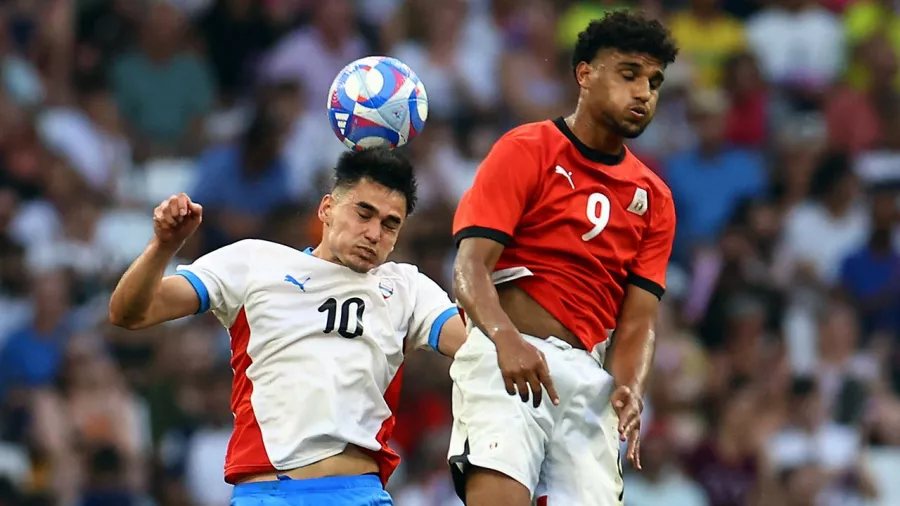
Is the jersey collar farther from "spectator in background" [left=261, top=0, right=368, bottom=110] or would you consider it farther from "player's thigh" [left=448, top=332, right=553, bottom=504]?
"spectator in background" [left=261, top=0, right=368, bottom=110]

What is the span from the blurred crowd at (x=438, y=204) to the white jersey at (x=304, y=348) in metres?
4.23

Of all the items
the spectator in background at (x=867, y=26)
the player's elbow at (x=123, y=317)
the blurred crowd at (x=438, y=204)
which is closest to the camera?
the player's elbow at (x=123, y=317)

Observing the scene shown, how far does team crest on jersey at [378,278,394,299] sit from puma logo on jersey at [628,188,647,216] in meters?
0.92

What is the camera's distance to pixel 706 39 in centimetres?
1406

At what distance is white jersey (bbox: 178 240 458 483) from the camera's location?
5.96m

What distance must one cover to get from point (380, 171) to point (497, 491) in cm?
125

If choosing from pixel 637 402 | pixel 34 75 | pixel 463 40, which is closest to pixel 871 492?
pixel 463 40

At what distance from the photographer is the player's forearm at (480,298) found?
5.82 metres

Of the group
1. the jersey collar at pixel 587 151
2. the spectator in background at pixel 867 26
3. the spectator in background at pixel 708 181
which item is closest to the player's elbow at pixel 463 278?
the jersey collar at pixel 587 151

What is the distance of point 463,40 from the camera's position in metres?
13.5

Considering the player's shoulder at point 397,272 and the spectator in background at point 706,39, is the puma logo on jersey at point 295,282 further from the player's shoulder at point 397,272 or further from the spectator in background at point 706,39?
the spectator in background at point 706,39

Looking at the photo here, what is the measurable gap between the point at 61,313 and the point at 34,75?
7.61ft

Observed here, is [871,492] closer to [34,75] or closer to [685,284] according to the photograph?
[685,284]

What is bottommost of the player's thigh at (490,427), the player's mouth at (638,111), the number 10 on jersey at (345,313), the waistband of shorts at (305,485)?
the waistband of shorts at (305,485)
